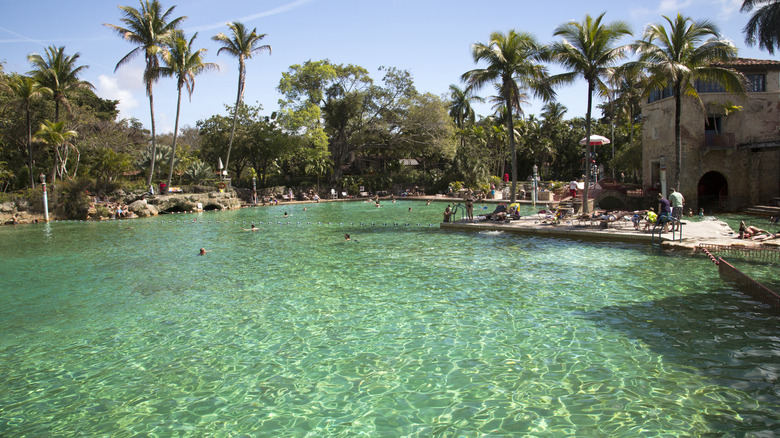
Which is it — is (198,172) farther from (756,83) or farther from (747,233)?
(756,83)

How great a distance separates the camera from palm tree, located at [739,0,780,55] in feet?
44.1

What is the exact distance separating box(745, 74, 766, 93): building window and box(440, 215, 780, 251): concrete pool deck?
473 inches

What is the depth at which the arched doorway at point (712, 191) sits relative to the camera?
26.6 metres

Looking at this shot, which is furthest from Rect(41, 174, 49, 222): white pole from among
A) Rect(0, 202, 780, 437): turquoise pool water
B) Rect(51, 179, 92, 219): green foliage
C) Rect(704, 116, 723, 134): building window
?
Rect(704, 116, 723, 134): building window

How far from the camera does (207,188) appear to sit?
40.9 m

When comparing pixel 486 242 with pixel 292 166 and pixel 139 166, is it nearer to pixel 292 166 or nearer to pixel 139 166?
pixel 139 166

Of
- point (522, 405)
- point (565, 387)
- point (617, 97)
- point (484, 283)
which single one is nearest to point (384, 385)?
point (522, 405)

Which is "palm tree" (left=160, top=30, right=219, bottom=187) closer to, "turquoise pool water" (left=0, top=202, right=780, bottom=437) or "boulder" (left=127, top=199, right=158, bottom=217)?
"boulder" (left=127, top=199, right=158, bottom=217)

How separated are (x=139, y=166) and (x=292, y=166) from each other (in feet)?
57.1

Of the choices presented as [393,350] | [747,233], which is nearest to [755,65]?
[747,233]

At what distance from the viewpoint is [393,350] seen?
7.49m

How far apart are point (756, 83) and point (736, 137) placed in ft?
10.3

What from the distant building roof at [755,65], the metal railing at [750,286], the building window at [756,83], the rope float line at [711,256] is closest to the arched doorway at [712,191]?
the building window at [756,83]

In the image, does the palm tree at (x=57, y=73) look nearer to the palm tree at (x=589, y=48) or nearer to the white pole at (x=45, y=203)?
the white pole at (x=45, y=203)
